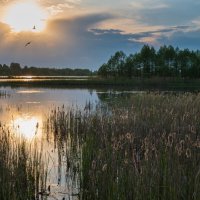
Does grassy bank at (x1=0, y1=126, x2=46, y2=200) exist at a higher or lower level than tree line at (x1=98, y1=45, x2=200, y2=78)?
lower

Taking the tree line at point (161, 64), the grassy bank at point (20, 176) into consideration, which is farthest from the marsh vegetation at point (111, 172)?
the tree line at point (161, 64)

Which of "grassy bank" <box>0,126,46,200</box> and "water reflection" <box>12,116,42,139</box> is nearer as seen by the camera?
"grassy bank" <box>0,126,46,200</box>

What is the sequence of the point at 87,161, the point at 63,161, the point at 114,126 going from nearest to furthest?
the point at 87,161
the point at 63,161
the point at 114,126

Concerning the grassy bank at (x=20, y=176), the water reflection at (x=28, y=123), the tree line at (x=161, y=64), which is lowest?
the water reflection at (x=28, y=123)

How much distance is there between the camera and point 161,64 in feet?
312

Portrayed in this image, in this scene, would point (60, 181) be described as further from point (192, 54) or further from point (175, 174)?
point (192, 54)

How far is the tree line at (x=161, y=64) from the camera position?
310 ft

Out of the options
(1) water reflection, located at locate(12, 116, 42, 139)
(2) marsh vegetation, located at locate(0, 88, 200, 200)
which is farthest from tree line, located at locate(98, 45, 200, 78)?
(2) marsh vegetation, located at locate(0, 88, 200, 200)

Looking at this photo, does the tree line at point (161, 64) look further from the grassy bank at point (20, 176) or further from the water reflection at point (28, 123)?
the grassy bank at point (20, 176)

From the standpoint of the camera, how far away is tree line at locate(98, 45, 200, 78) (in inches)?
3716

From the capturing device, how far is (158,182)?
658 centimetres

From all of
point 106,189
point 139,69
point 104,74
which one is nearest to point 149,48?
point 139,69

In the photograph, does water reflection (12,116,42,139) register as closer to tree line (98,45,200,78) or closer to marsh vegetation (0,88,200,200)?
marsh vegetation (0,88,200,200)

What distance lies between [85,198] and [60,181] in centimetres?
222
